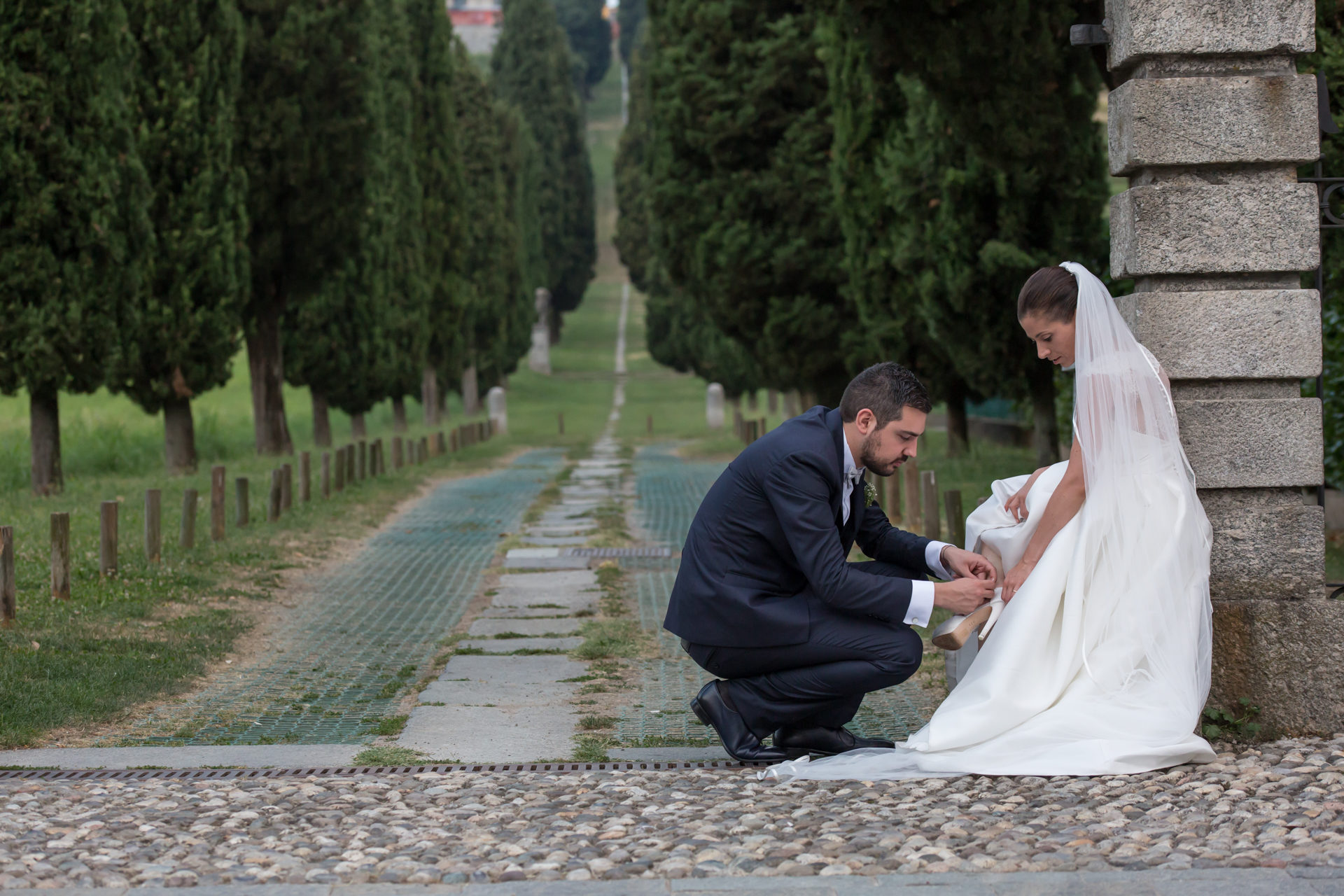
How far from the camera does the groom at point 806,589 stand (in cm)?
508

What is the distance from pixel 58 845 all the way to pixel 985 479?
1408cm

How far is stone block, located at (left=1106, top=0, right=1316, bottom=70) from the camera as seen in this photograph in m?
5.43

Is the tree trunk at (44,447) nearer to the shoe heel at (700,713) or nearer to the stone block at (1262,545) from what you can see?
the shoe heel at (700,713)

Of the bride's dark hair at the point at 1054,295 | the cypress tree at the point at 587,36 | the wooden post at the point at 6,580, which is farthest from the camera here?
the cypress tree at the point at 587,36

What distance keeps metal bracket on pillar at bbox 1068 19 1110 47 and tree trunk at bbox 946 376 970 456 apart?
49.1ft

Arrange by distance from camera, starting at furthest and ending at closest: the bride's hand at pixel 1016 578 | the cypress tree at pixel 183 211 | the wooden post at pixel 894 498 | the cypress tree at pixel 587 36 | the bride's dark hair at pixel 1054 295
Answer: the cypress tree at pixel 587 36
the cypress tree at pixel 183 211
the wooden post at pixel 894 498
the bride's dark hair at pixel 1054 295
the bride's hand at pixel 1016 578

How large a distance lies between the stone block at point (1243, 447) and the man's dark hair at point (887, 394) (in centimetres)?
114

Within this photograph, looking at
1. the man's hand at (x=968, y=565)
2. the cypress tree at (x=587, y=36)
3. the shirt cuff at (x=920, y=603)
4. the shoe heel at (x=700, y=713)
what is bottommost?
the shoe heel at (x=700, y=713)

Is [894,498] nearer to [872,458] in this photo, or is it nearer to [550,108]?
[872,458]

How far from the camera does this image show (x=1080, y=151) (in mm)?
15211

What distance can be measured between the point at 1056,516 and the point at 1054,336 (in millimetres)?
683

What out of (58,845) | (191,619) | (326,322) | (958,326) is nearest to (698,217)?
(326,322)

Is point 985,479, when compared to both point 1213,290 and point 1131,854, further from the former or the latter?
point 1131,854

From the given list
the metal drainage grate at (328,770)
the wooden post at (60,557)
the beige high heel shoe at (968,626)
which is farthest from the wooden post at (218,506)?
the beige high heel shoe at (968,626)
